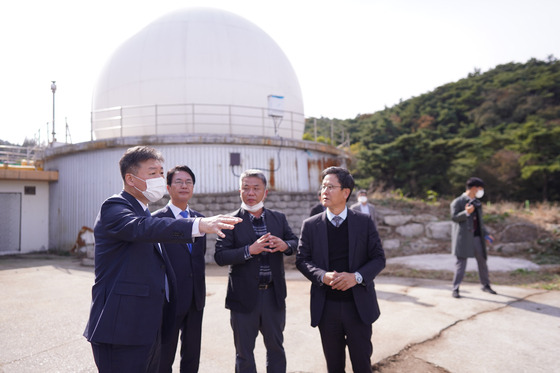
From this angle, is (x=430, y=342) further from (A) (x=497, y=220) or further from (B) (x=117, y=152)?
(B) (x=117, y=152)

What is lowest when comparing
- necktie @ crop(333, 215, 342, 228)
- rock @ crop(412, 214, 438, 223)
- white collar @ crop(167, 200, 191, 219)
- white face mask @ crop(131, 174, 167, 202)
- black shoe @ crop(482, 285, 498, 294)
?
black shoe @ crop(482, 285, 498, 294)

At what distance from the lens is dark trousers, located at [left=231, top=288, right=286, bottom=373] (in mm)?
2539

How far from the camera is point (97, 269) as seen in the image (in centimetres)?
185

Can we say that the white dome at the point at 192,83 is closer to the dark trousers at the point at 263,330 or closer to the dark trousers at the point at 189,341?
the dark trousers at the point at 189,341

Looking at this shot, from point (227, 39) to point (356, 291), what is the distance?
38.3ft

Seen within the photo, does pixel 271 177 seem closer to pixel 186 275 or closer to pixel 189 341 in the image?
pixel 186 275

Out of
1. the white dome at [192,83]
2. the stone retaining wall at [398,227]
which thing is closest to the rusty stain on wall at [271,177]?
the stone retaining wall at [398,227]

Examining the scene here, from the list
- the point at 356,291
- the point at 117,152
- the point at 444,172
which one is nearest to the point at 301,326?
the point at 356,291

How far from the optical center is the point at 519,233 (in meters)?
9.55

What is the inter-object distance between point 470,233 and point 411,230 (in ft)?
17.5

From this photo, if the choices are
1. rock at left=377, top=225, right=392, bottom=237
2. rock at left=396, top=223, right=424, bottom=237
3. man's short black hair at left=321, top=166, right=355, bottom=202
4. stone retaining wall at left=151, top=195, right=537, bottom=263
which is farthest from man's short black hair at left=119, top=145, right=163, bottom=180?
rock at left=396, top=223, right=424, bottom=237

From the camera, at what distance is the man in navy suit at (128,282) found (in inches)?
68.9

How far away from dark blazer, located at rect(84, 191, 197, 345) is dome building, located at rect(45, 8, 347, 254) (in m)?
7.58

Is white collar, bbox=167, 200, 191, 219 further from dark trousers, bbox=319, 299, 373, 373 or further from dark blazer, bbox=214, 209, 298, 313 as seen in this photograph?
dark trousers, bbox=319, 299, 373, 373
